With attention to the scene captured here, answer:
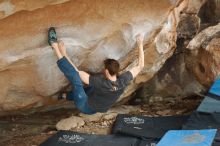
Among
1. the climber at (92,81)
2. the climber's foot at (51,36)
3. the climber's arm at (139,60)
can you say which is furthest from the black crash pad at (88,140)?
the climber's foot at (51,36)

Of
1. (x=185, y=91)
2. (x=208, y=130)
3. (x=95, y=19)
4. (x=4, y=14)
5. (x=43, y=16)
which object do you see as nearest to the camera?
(x=4, y=14)

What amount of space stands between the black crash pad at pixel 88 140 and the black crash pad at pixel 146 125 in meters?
0.14

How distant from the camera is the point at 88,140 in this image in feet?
20.2

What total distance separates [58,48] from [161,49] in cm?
206

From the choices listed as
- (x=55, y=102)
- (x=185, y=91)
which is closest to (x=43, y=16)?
(x=55, y=102)

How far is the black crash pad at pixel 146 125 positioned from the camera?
6273mm

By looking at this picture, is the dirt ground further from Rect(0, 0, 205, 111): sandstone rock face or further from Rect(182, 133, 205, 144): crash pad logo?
Rect(182, 133, 205, 144): crash pad logo

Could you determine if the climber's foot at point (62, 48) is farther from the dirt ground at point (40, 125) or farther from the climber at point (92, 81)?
the dirt ground at point (40, 125)

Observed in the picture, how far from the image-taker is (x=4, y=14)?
461 cm

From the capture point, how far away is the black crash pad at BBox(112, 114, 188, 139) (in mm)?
6273

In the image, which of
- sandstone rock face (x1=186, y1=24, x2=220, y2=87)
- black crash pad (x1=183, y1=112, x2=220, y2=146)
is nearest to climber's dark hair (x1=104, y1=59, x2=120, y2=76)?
black crash pad (x1=183, y1=112, x2=220, y2=146)

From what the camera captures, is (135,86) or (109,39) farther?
(135,86)

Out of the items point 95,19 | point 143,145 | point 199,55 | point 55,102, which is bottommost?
point 143,145

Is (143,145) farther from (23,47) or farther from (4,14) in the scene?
(4,14)
